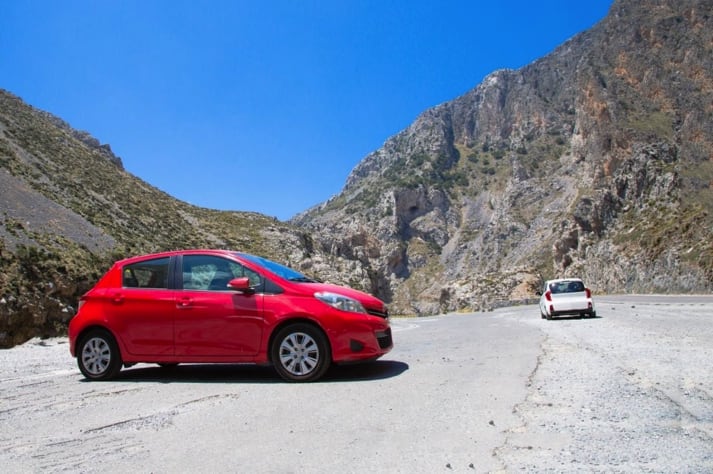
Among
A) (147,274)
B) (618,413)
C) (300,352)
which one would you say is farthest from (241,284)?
(618,413)

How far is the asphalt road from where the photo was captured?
3891 millimetres

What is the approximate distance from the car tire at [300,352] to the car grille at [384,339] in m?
0.76

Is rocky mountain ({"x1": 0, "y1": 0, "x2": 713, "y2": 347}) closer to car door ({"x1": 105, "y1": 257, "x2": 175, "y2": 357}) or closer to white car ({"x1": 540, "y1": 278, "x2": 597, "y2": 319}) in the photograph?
car door ({"x1": 105, "y1": 257, "x2": 175, "y2": 357})

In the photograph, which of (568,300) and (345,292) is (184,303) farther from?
(568,300)

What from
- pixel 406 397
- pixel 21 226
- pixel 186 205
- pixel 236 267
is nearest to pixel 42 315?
pixel 21 226

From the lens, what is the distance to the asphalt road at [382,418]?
3891 millimetres

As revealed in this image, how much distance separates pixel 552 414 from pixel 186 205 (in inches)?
2241

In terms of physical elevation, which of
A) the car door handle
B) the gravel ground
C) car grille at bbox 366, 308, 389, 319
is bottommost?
the gravel ground

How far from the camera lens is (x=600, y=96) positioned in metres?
76.6

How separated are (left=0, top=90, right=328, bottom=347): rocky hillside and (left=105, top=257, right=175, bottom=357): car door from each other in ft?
34.4

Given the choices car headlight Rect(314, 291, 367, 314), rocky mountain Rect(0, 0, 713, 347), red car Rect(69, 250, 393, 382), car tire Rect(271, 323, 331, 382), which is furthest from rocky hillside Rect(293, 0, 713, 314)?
car tire Rect(271, 323, 331, 382)

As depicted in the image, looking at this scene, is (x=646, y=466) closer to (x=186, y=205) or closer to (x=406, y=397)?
(x=406, y=397)

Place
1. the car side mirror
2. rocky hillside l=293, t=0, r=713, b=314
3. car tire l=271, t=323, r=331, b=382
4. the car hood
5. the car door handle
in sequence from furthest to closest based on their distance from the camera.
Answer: rocky hillside l=293, t=0, r=713, b=314, the car door handle, the car hood, the car side mirror, car tire l=271, t=323, r=331, b=382

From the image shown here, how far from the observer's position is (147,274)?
7.68 meters
